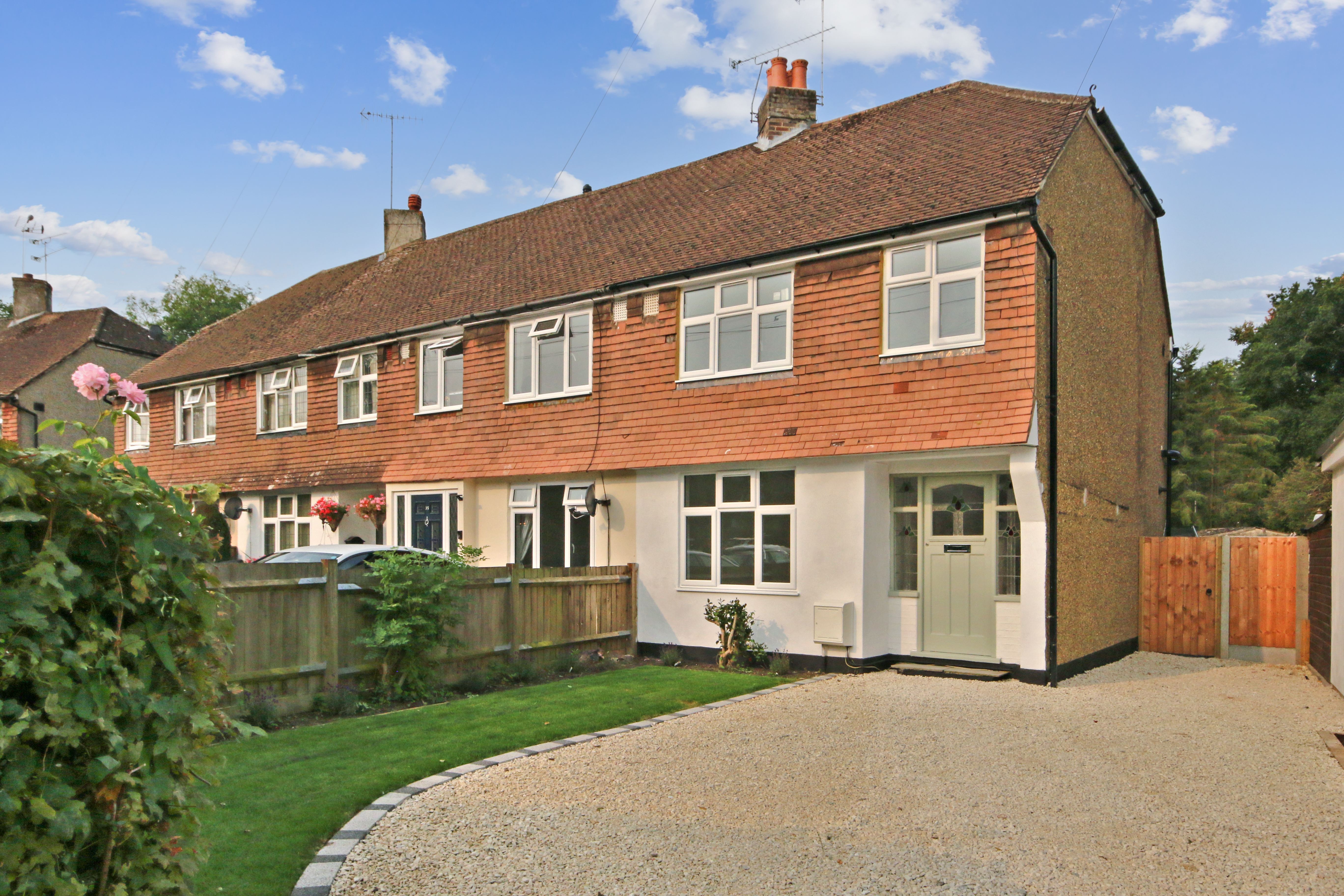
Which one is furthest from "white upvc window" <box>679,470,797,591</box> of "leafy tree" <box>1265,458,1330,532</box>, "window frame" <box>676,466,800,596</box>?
"leafy tree" <box>1265,458,1330,532</box>

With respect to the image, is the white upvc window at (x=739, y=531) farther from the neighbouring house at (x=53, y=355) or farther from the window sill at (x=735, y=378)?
the neighbouring house at (x=53, y=355)

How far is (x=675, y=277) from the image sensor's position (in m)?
14.2

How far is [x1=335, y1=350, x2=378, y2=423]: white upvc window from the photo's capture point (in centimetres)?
1903

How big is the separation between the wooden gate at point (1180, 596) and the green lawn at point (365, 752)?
6.85 meters

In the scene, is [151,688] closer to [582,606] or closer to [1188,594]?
[582,606]

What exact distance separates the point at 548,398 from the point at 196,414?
1236cm

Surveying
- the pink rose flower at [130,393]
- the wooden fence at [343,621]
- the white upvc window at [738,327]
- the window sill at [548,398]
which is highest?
the white upvc window at [738,327]

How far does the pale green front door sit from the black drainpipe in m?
0.80

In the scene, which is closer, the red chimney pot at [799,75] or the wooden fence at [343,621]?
the wooden fence at [343,621]

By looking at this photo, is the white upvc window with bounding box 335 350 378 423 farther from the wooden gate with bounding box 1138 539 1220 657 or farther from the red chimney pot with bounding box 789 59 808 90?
the wooden gate with bounding box 1138 539 1220 657

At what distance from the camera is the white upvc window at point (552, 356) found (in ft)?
50.8

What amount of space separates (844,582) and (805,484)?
4.48ft

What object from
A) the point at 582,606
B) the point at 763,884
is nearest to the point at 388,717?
the point at 582,606

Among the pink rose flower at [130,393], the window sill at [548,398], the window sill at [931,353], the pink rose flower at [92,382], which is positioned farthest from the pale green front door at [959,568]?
the pink rose flower at [92,382]
